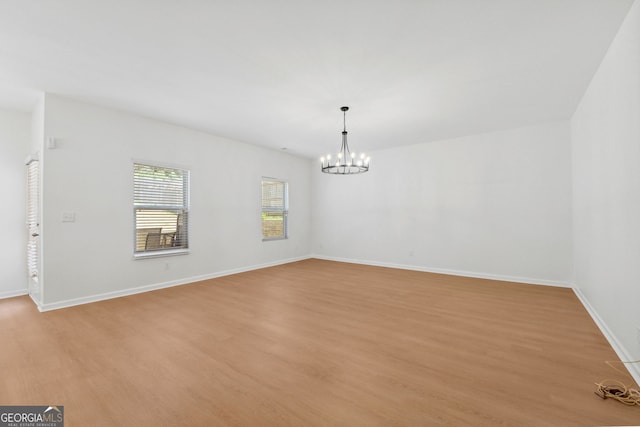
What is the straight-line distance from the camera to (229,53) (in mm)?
2645

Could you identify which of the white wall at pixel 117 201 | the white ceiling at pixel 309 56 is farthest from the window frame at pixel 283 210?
the white ceiling at pixel 309 56

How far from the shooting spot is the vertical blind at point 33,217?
3.69m

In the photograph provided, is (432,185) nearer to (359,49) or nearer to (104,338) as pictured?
(359,49)

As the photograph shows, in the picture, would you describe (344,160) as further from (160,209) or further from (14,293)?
(14,293)

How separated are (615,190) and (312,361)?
10.2 ft

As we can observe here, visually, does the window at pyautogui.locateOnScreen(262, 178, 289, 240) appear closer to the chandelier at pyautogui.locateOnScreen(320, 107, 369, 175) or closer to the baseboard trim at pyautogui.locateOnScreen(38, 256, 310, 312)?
the baseboard trim at pyautogui.locateOnScreen(38, 256, 310, 312)

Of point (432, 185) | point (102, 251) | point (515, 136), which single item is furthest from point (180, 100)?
point (515, 136)

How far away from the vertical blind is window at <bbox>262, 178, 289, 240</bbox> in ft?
12.2

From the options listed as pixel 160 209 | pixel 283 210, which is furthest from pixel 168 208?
pixel 283 210

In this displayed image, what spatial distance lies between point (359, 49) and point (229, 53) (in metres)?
1.27

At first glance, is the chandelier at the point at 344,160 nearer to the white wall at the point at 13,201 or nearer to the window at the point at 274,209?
the window at the point at 274,209

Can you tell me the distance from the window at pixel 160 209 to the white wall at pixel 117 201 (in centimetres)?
13

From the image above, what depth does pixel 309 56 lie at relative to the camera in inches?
106

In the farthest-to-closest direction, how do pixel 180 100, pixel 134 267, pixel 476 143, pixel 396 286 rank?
1. pixel 476 143
2. pixel 396 286
3. pixel 134 267
4. pixel 180 100
